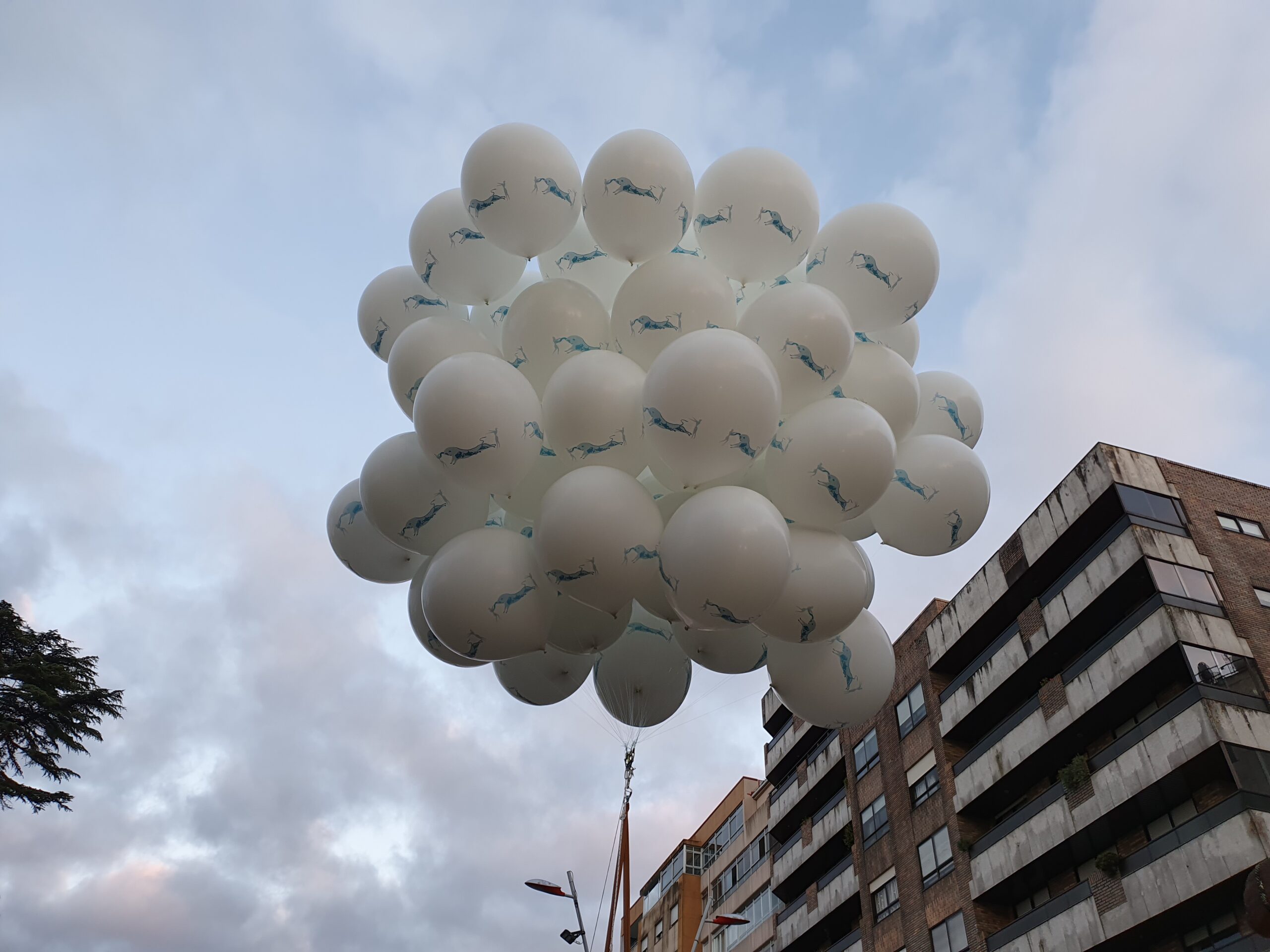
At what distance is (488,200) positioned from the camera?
5.18 metres

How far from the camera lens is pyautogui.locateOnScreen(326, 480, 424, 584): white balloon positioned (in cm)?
577

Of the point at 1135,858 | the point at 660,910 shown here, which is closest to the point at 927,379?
the point at 1135,858

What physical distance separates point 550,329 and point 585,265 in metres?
0.78

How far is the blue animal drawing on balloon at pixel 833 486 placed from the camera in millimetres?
4664

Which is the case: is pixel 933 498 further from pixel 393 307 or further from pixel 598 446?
pixel 393 307

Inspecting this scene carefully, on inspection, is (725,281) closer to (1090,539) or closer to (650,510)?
(650,510)

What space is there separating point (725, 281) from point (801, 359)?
76 centimetres

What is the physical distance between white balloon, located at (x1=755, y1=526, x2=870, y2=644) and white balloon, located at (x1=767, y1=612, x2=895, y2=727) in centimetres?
45

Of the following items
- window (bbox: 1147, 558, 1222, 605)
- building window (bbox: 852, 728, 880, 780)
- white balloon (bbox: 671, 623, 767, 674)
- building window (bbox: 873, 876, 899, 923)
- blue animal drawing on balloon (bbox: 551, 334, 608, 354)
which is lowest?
white balloon (bbox: 671, 623, 767, 674)

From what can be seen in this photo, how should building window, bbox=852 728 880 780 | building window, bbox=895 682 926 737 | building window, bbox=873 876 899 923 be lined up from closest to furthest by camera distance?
building window, bbox=873 876 899 923 < building window, bbox=895 682 926 737 < building window, bbox=852 728 880 780

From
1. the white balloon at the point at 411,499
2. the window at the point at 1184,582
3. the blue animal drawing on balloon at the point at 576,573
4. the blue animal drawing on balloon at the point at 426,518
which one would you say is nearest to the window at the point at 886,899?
the window at the point at 1184,582

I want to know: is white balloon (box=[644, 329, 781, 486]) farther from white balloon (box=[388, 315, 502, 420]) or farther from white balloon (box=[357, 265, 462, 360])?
white balloon (box=[357, 265, 462, 360])

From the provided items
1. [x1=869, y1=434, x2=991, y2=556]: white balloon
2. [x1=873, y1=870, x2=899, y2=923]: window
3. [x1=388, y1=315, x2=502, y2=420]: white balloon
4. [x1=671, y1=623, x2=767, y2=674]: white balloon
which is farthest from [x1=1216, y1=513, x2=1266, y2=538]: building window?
[x1=388, y1=315, x2=502, y2=420]: white balloon

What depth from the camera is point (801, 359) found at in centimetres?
487
